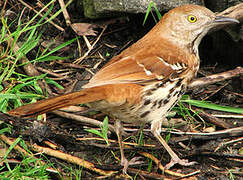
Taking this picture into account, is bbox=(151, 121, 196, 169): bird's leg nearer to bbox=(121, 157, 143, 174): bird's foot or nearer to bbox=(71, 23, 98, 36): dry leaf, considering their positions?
bbox=(121, 157, 143, 174): bird's foot

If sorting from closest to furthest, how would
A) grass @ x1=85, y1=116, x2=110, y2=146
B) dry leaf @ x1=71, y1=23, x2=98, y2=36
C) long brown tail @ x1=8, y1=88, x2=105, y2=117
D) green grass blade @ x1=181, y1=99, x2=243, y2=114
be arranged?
long brown tail @ x1=8, y1=88, x2=105, y2=117
grass @ x1=85, y1=116, x2=110, y2=146
green grass blade @ x1=181, y1=99, x2=243, y2=114
dry leaf @ x1=71, y1=23, x2=98, y2=36

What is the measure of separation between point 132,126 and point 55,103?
1335mm

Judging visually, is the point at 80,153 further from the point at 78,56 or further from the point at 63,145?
the point at 78,56

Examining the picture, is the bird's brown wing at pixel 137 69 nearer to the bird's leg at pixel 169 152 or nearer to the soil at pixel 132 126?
the bird's leg at pixel 169 152

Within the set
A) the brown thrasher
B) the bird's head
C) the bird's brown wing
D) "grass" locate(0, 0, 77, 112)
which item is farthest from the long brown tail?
the bird's head

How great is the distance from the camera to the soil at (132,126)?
349 centimetres

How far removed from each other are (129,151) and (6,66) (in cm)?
154

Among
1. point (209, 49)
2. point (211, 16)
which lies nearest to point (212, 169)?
point (211, 16)

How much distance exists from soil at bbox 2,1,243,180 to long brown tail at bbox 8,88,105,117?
615 mm

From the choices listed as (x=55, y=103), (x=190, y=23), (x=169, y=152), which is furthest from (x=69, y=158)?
(x=190, y=23)

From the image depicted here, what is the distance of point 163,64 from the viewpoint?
343 cm

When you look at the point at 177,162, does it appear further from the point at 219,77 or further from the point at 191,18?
the point at 191,18

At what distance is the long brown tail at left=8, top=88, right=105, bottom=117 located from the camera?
2977 mm

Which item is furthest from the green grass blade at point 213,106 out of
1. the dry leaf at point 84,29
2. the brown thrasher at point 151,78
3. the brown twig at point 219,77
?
the dry leaf at point 84,29
